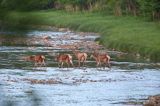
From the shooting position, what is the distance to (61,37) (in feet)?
205

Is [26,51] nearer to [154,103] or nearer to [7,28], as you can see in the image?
[154,103]

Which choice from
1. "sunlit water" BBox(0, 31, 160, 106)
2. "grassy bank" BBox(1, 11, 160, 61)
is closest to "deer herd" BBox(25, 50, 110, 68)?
"sunlit water" BBox(0, 31, 160, 106)

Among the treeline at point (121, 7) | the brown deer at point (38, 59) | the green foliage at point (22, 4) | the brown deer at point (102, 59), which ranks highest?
the green foliage at point (22, 4)

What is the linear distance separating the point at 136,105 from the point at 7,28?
19310mm

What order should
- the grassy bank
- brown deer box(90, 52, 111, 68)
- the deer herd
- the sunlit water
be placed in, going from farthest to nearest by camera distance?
1. the grassy bank
2. brown deer box(90, 52, 111, 68)
3. the deer herd
4. the sunlit water

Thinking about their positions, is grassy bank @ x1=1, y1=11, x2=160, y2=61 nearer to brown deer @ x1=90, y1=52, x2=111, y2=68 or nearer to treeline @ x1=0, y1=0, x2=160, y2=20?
treeline @ x1=0, y1=0, x2=160, y2=20

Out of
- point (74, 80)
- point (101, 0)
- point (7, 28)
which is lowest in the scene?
point (101, 0)

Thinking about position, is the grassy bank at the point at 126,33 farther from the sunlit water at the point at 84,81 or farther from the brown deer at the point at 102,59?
the brown deer at the point at 102,59

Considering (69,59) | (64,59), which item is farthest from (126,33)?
(64,59)

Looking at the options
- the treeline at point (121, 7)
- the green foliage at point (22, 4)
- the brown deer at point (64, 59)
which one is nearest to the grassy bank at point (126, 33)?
the treeline at point (121, 7)

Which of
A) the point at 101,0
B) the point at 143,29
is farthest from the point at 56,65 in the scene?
the point at 101,0

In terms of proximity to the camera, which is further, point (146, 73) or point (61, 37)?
point (61, 37)

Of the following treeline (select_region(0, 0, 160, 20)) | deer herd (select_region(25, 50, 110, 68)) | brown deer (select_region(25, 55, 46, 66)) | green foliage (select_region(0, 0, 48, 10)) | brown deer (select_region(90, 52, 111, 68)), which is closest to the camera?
green foliage (select_region(0, 0, 48, 10))

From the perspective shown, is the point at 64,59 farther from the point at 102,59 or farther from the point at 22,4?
the point at 22,4
